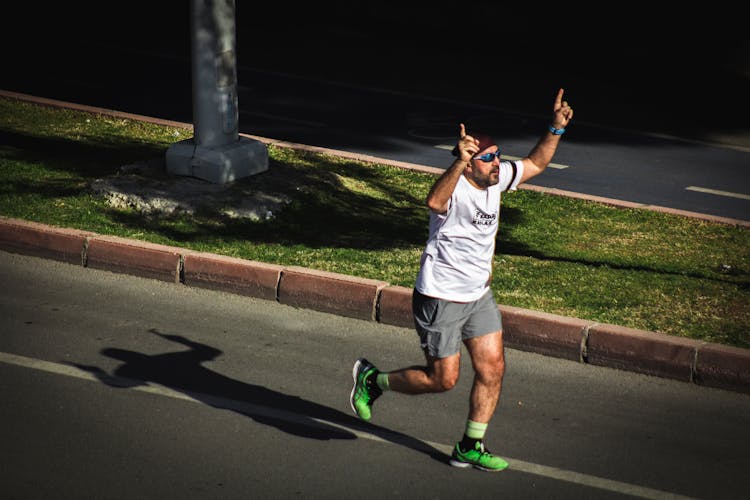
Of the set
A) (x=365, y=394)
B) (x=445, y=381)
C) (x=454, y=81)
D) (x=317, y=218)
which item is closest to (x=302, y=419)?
(x=365, y=394)

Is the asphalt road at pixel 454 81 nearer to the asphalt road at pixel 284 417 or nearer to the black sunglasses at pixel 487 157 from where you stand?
the asphalt road at pixel 284 417

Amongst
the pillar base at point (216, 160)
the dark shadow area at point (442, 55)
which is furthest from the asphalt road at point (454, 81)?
the pillar base at point (216, 160)

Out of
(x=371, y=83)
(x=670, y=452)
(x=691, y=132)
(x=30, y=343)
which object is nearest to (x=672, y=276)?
(x=670, y=452)

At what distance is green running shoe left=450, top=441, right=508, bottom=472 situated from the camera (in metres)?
5.62

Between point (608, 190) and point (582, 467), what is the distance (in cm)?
649

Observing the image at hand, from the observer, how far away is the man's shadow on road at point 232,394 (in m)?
6.05

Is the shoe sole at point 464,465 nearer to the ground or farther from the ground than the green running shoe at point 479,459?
nearer to the ground

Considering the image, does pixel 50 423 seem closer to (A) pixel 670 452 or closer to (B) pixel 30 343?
(B) pixel 30 343

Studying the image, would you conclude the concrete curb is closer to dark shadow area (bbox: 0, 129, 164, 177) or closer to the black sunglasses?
dark shadow area (bbox: 0, 129, 164, 177)

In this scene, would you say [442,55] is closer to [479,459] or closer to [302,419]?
[302,419]

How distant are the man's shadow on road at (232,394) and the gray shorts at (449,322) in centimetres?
61

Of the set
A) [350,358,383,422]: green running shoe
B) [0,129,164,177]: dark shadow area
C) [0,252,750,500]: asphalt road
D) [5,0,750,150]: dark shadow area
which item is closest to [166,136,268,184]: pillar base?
[0,129,164,177]: dark shadow area

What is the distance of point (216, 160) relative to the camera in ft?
32.4

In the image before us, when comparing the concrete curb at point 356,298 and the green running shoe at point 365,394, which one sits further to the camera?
the concrete curb at point 356,298
